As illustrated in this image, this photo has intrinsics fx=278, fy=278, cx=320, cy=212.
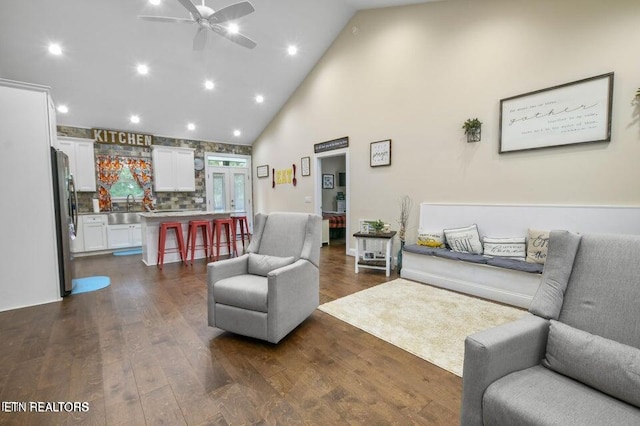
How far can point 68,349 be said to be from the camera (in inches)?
89.2

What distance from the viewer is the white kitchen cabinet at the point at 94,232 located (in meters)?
5.82

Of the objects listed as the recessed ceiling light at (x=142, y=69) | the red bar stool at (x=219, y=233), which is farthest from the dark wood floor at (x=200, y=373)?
the recessed ceiling light at (x=142, y=69)

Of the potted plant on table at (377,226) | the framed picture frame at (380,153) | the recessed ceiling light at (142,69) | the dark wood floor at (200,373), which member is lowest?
the dark wood floor at (200,373)

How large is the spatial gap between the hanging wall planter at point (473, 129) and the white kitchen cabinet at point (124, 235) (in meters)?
6.91

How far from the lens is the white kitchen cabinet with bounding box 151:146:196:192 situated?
6887 mm

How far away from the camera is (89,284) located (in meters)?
Answer: 3.92

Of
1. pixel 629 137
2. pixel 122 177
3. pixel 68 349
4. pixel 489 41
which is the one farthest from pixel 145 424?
pixel 122 177

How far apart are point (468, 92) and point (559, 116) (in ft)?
3.64

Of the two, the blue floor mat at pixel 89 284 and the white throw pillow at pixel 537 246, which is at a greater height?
the white throw pillow at pixel 537 246

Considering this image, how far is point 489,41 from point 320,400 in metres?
4.46

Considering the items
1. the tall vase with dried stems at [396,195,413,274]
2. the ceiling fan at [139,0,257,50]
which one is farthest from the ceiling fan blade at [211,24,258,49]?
the tall vase with dried stems at [396,195,413,274]

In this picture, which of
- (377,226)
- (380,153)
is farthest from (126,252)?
(380,153)

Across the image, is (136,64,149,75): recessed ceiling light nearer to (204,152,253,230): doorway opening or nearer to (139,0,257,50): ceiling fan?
(139,0,257,50): ceiling fan

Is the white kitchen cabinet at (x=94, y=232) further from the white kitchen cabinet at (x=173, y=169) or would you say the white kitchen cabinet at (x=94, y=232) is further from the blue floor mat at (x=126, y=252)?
the white kitchen cabinet at (x=173, y=169)
